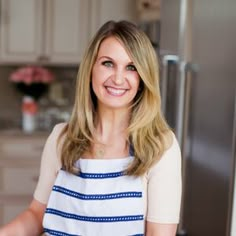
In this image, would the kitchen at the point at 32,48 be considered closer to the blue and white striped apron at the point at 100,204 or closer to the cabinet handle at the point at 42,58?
the cabinet handle at the point at 42,58

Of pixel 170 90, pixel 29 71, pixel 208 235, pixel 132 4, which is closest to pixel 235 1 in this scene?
pixel 170 90

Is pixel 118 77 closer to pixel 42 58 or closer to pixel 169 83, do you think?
pixel 169 83

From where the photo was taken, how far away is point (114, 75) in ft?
3.67

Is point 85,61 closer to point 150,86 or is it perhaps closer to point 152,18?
point 150,86

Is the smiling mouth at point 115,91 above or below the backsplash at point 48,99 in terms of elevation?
above

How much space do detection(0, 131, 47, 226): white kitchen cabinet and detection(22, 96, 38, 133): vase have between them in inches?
5.8

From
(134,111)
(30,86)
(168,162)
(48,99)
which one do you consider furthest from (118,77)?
(48,99)

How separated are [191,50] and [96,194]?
1376 millimetres

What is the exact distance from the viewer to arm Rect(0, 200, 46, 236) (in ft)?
3.90

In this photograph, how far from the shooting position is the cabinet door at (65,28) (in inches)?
137

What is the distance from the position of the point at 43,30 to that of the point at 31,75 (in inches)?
13.7

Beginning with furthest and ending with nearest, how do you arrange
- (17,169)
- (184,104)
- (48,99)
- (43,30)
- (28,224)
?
(48,99) → (43,30) → (17,169) → (184,104) → (28,224)

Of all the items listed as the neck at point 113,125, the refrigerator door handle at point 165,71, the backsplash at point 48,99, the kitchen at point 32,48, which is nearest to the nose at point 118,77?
the neck at point 113,125

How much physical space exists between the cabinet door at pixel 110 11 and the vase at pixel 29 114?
2.22 feet
